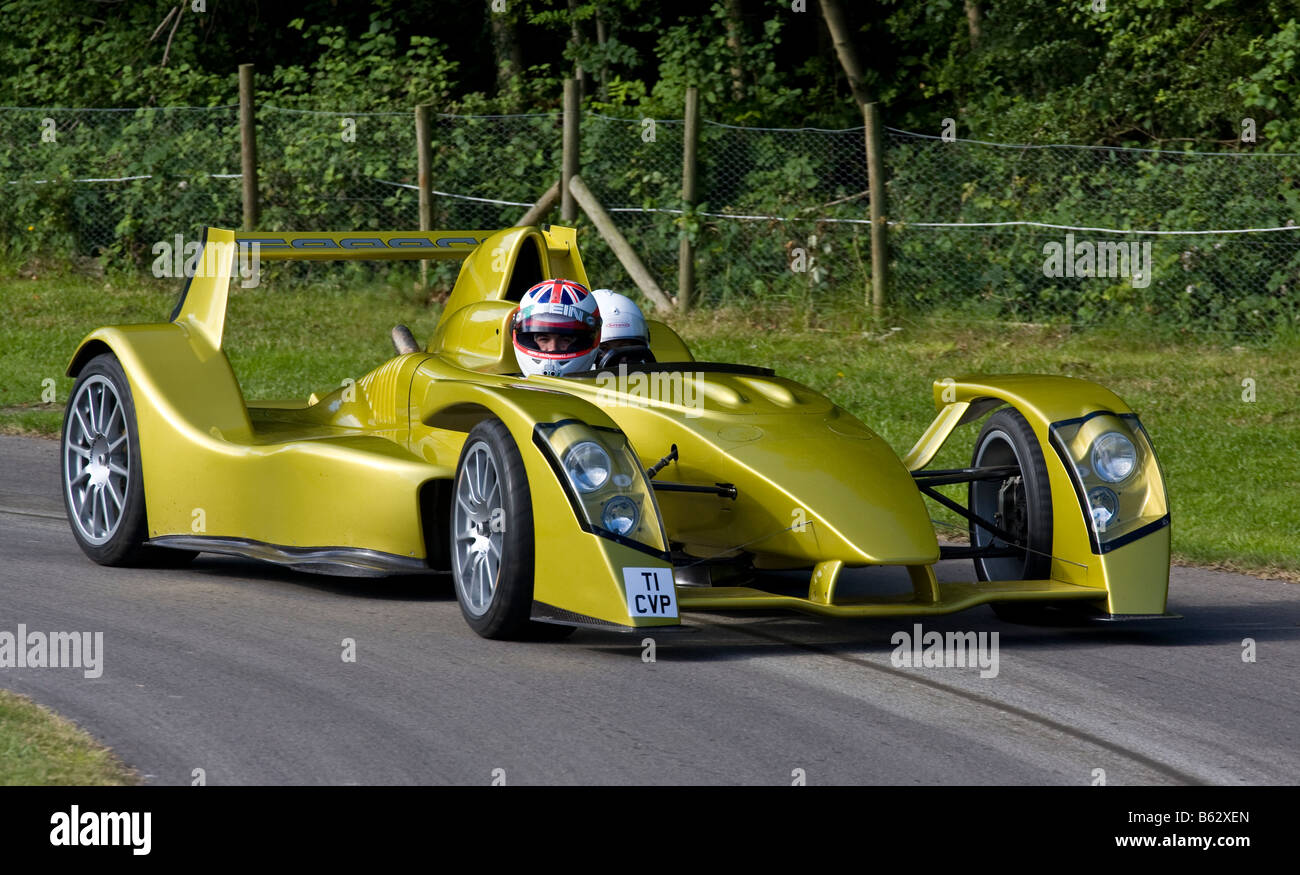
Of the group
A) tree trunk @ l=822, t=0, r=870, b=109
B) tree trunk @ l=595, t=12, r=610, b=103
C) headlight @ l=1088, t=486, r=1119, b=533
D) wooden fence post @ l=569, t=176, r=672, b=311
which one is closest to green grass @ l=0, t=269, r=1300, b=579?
wooden fence post @ l=569, t=176, r=672, b=311

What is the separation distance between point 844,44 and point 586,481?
1897cm

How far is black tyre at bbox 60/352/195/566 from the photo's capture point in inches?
331

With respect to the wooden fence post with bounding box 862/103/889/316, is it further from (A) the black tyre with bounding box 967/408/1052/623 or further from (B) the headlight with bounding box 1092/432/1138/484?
(B) the headlight with bounding box 1092/432/1138/484

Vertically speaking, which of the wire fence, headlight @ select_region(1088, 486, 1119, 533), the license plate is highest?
the wire fence

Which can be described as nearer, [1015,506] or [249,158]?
[1015,506]

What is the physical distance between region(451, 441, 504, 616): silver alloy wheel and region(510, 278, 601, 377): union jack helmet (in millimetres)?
919

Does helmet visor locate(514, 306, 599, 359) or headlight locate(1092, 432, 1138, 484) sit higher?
helmet visor locate(514, 306, 599, 359)

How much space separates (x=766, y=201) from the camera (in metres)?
17.4

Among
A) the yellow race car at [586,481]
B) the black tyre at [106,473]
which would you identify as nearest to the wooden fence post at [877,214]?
the yellow race car at [586,481]

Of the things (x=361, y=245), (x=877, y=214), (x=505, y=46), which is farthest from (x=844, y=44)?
(x=361, y=245)

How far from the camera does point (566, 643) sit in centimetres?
696

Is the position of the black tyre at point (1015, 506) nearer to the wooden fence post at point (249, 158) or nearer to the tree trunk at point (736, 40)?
the wooden fence post at point (249, 158)

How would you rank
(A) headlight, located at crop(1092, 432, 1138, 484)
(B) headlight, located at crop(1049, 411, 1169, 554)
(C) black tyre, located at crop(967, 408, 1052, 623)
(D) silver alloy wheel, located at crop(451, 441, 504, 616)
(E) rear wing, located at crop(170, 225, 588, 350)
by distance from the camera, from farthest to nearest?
(E) rear wing, located at crop(170, 225, 588, 350)
(C) black tyre, located at crop(967, 408, 1052, 623)
(A) headlight, located at crop(1092, 432, 1138, 484)
(B) headlight, located at crop(1049, 411, 1169, 554)
(D) silver alloy wheel, located at crop(451, 441, 504, 616)

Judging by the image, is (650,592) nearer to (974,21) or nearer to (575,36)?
(974,21)
